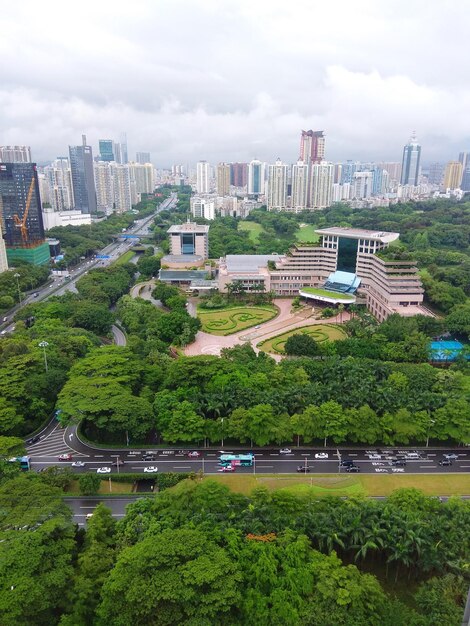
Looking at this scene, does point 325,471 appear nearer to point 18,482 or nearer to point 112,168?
point 18,482

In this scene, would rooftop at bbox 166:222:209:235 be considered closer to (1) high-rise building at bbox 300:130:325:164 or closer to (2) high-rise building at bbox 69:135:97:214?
(2) high-rise building at bbox 69:135:97:214

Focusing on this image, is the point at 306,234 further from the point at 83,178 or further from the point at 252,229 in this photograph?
the point at 83,178

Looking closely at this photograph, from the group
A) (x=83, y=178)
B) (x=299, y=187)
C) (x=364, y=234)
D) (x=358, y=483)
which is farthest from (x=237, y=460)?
(x=299, y=187)

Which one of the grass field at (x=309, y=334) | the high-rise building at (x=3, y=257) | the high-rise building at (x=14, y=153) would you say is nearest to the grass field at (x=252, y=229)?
the high-rise building at (x=3, y=257)

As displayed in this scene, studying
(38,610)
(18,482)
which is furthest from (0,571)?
(18,482)

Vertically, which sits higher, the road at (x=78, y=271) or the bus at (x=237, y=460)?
the bus at (x=237, y=460)

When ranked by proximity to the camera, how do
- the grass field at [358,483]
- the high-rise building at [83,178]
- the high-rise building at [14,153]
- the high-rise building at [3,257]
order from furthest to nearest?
1. the high-rise building at [83,178]
2. the high-rise building at [14,153]
3. the high-rise building at [3,257]
4. the grass field at [358,483]

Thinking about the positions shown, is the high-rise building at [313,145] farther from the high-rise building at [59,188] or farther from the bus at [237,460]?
the bus at [237,460]
